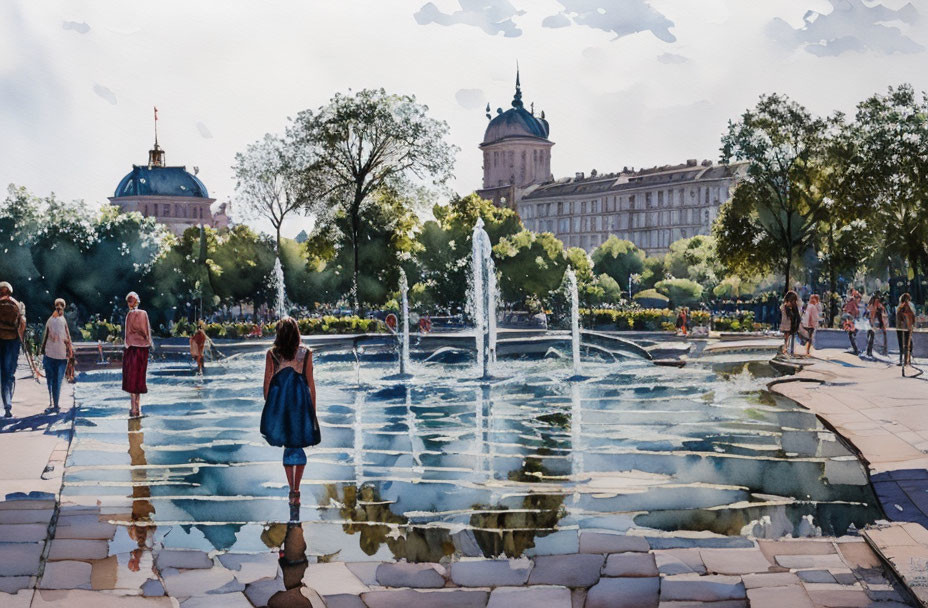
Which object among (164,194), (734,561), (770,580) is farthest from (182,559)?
(164,194)

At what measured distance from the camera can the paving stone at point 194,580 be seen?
18.0 ft

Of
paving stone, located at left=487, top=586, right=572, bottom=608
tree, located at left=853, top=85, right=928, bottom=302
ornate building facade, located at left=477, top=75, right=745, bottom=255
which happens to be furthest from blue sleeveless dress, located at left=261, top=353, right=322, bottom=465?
ornate building facade, located at left=477, top=75, right=745, bottom=255

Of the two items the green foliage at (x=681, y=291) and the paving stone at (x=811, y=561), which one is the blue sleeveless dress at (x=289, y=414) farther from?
the green foliage at (x=681, y=291)

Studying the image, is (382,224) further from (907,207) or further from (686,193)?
(686,193)

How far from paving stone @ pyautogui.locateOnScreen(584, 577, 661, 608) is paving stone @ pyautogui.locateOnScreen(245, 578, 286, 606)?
1.64m

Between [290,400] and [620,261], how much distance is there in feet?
298

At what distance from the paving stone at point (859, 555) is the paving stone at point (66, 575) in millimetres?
4264

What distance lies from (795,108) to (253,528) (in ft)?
113

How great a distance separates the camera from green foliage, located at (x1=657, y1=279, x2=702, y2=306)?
2402 inches

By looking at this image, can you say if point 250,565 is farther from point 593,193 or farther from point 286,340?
point 593,193

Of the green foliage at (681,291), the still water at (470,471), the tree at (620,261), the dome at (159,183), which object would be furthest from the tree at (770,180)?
the dome at (159,183)

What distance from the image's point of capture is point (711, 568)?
228 inches

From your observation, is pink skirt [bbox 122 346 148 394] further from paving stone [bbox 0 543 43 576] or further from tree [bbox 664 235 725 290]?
tree [bbox 664 235 725 290]

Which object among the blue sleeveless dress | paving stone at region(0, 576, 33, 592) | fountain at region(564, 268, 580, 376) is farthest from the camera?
fountain at region(564, 268, 580, 376)
